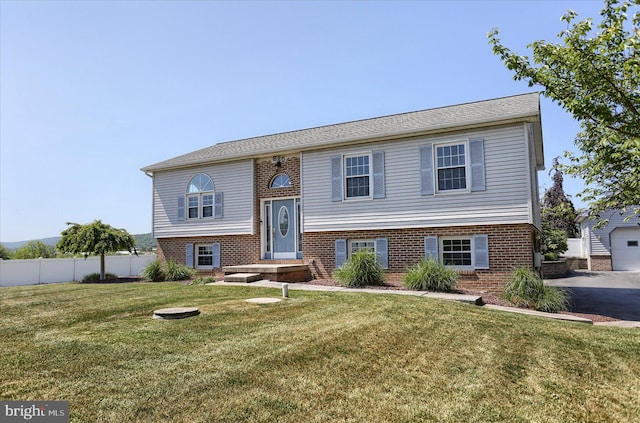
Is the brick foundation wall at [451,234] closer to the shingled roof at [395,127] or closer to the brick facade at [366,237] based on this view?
the brick facade at [366,237]

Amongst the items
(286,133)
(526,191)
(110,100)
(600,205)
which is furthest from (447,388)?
(286,133)

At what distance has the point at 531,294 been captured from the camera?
9.22 m

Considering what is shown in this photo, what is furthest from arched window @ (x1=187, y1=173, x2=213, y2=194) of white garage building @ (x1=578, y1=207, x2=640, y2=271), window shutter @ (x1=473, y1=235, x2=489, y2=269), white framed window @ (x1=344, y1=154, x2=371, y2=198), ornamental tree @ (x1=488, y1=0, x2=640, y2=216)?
white garage building @ (x1=578, y1=207, x2=640, y2=271)

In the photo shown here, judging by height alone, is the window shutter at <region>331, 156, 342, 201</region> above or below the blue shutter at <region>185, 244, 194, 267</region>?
above

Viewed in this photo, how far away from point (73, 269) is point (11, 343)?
17877mm

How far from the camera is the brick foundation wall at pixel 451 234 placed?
10320 millimetres

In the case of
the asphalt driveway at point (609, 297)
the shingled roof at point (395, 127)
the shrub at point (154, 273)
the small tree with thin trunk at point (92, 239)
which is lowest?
the asphalt driveway at point (609, 297)

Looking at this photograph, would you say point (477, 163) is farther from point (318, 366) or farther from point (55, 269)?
point (55, 269)

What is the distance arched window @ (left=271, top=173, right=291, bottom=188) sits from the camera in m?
13.9

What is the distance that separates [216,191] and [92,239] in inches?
216

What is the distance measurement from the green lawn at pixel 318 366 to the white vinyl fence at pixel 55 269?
566 inches

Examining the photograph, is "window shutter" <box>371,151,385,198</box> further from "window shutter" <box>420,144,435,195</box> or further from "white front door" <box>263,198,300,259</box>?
"white front door" <box>263,198,300,259</box>

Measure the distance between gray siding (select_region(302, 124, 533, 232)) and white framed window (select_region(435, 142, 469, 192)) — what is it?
0.76ft

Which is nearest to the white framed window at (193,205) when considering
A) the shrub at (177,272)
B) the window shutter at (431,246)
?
the shrub at (177,272)
